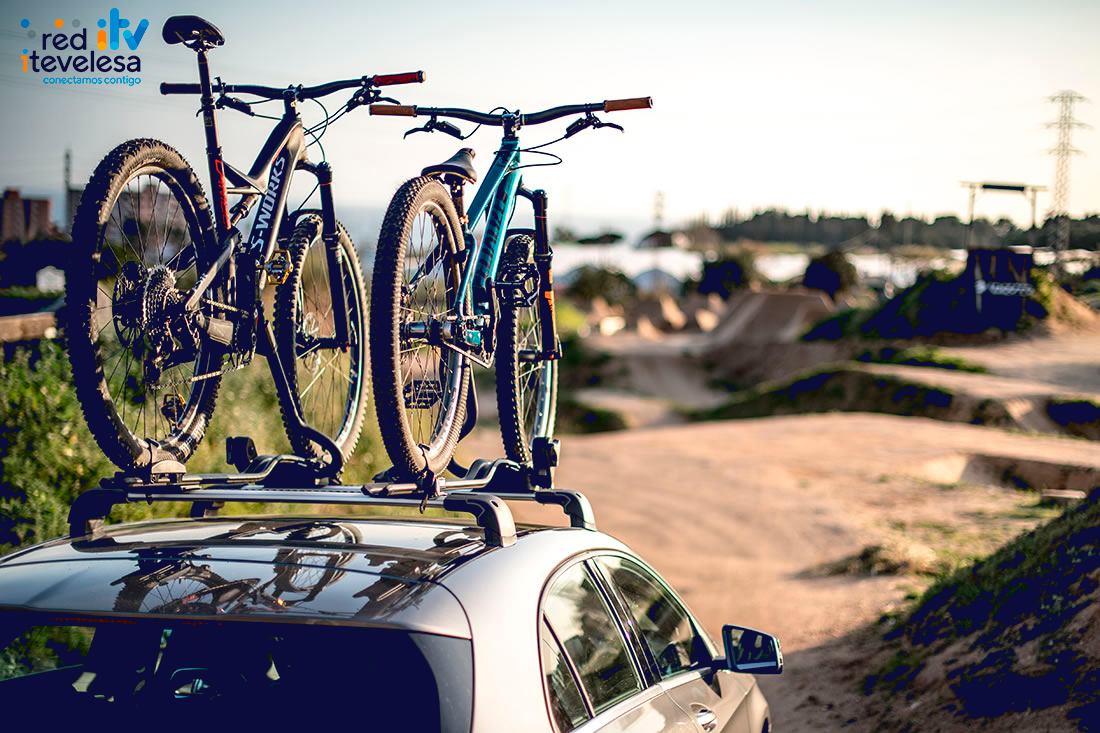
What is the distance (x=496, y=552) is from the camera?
2.64 m

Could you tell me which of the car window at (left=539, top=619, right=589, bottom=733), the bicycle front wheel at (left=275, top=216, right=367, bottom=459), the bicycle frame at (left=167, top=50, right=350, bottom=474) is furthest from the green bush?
the car window at (left=539, top=619, right=589, bottom=733)

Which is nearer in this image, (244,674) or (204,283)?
(244,674)

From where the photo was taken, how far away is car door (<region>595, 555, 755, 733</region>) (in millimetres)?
3176

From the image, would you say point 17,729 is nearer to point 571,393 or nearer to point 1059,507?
point 1059,507

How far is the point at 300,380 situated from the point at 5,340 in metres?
3.31

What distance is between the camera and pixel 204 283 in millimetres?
3480

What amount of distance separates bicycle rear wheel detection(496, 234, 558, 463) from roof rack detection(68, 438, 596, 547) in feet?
2.97

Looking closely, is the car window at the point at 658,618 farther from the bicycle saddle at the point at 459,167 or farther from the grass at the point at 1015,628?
the grass at the point at 1015,628

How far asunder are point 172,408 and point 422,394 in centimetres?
99

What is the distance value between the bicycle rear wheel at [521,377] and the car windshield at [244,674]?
1.64m

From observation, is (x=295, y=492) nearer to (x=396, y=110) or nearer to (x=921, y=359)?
(x=396, y=110)

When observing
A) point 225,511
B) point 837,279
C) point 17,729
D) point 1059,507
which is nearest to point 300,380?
point 17,729

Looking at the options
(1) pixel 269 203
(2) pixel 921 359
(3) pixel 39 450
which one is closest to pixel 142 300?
(1) pixel 269 203

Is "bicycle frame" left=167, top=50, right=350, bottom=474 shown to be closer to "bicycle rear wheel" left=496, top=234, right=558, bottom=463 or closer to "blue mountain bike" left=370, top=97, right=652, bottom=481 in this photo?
"blue mountain bike" left=370, top=97, right=652, bottom=481
